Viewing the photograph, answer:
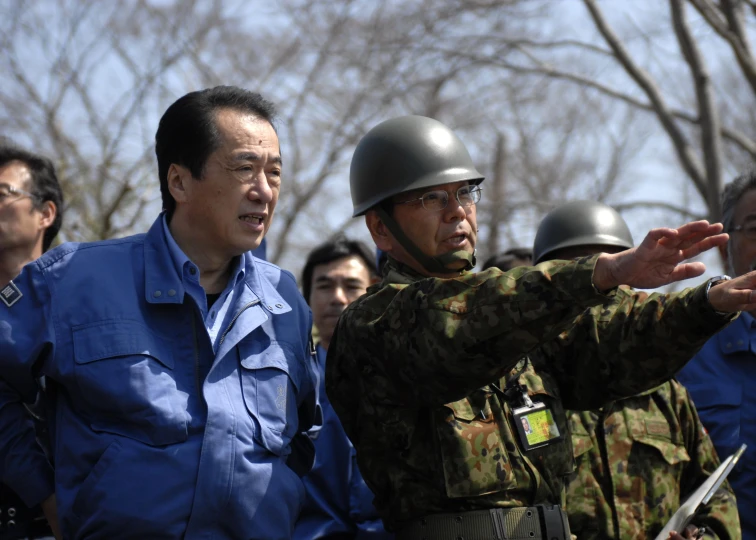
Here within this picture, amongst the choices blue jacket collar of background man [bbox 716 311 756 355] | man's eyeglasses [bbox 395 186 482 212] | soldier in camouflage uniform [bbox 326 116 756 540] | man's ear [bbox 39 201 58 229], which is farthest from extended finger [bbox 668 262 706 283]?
man's ear [bbox 39 201 58 229]

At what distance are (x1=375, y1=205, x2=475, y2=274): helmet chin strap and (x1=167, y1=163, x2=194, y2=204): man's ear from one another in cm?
72

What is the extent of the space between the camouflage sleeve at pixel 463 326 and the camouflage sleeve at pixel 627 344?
10.6 inches

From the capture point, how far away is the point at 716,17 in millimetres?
8641

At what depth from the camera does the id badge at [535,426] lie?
3.25m

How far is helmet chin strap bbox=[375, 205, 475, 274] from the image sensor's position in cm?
340

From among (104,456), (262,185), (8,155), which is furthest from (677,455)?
(8,155)

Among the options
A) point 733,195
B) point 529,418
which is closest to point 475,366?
point 529,418

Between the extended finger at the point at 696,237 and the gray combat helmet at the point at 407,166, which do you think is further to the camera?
the gray combat helmet at the point at 407,166

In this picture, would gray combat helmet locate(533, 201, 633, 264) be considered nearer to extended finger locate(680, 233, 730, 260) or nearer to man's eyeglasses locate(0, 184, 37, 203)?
extended finger locate(680, 233, 730, 260)

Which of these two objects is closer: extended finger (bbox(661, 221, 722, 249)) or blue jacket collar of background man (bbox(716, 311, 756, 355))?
extended finger (bbox(661, 221, 722, 249))

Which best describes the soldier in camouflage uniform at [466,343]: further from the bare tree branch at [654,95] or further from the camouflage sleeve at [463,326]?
the bare tree branch at [654,95]

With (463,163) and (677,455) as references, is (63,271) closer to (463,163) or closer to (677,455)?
(463,163)

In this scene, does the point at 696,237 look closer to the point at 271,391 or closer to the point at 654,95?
the point at 271,391

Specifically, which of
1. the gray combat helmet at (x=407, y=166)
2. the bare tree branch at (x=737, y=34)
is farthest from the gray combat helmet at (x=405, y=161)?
the bare tree branch at (x=737, y=34)
